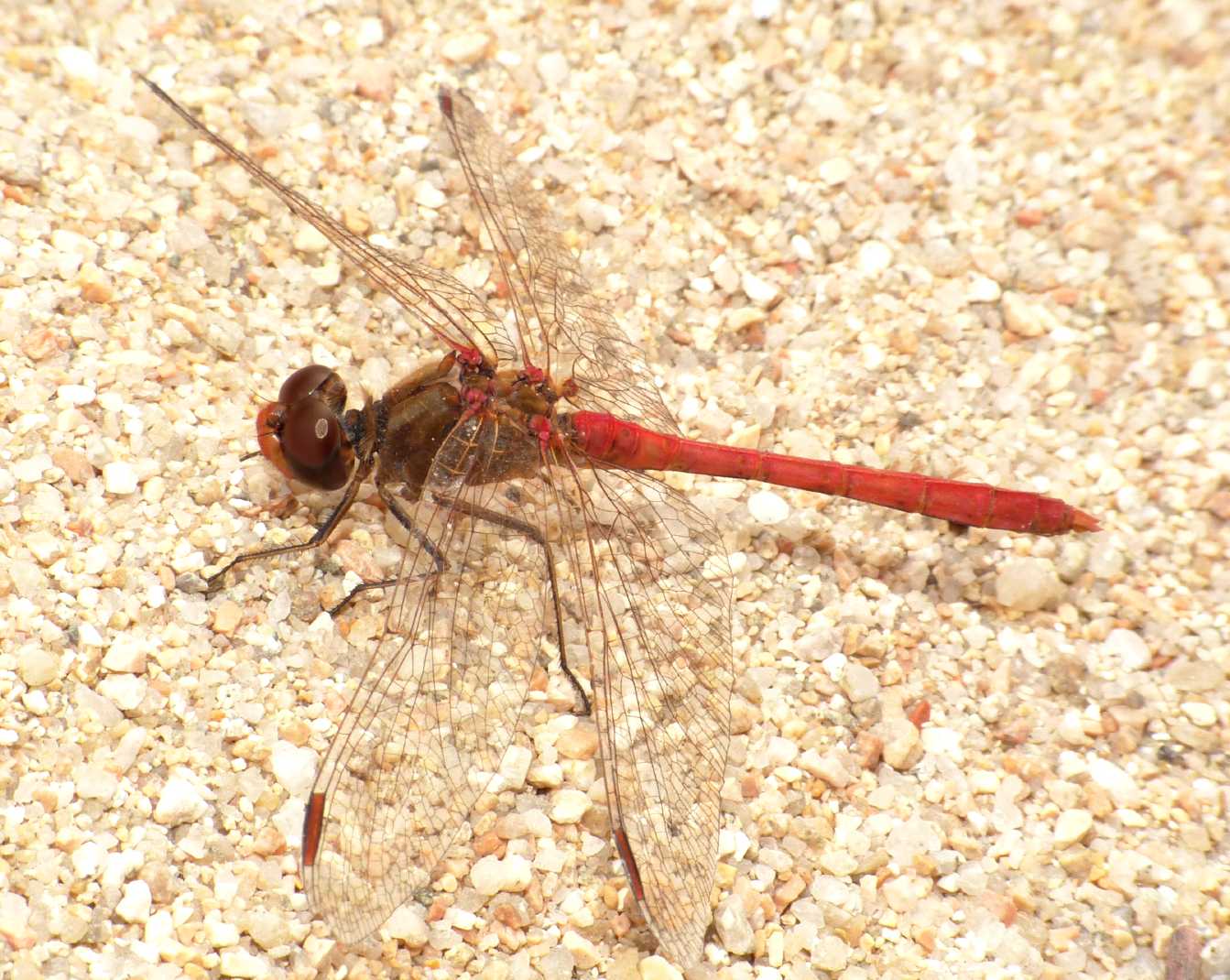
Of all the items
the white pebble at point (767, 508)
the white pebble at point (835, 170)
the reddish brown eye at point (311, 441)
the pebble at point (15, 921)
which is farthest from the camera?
the white pebble at point (835, 170)

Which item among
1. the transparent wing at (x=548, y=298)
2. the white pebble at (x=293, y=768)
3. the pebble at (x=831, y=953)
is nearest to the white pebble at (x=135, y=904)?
the white pebble at (x=293, y=768)

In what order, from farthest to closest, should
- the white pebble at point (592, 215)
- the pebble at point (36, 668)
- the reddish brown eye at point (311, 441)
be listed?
the white pebble at point (592, 215) → the reddish brown eye at point (311, 441) → the pebble at point (36, 668)

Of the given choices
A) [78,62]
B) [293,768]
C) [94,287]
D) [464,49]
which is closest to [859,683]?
[293,768]

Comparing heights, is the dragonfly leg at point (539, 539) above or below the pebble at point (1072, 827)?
above

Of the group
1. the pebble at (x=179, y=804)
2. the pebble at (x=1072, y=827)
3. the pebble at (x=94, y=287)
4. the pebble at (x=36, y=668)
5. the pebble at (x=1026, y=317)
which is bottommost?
the pebble at (x=1072, y=827)

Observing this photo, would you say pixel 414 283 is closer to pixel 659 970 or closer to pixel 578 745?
pixel 578 745

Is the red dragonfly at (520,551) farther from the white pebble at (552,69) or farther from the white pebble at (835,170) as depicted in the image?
the white pebble at (835,170)
